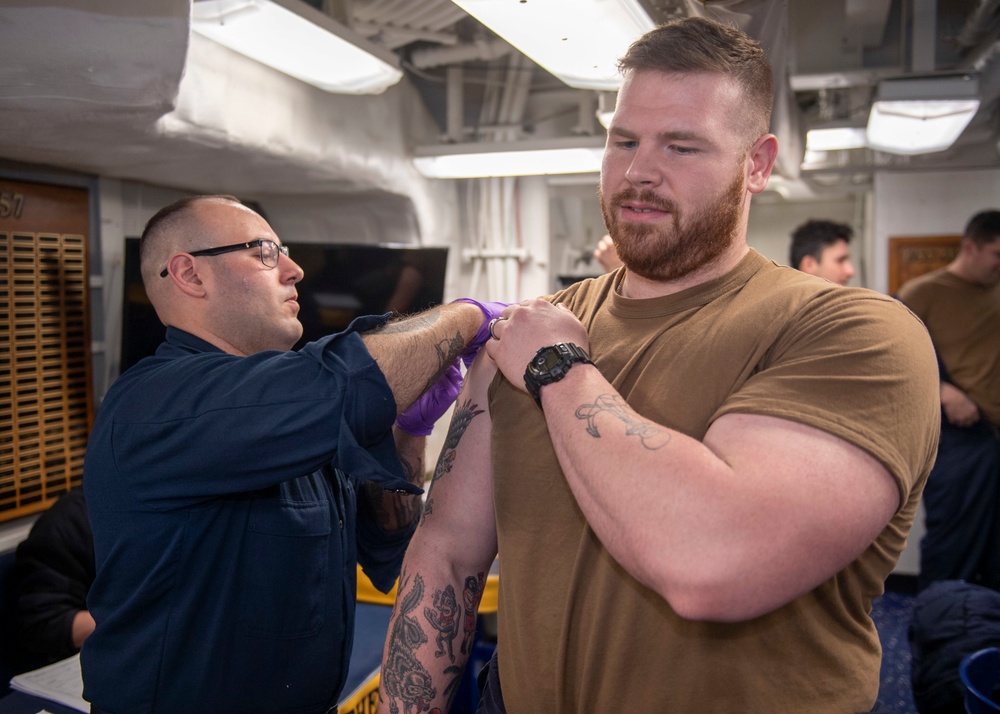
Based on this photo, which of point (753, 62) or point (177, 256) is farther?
point (177, 256)

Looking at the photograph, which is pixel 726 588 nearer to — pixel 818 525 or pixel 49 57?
pixel 818 525

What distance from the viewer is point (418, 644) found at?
140 cm

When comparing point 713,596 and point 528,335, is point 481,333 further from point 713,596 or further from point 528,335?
point 713,596

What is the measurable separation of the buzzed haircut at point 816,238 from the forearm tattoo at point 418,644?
11.9ft

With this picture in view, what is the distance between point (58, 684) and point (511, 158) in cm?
298

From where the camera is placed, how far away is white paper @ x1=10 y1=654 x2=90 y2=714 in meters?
2.02

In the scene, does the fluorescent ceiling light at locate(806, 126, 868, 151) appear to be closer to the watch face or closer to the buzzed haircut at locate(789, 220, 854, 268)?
the buzzed haircut at locate(789, 220, 854, 268)

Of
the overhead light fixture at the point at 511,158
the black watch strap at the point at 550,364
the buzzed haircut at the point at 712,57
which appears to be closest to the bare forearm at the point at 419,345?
the black watch strap at the point at 550,364

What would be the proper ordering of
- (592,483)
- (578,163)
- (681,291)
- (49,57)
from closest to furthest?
(592,483)
(681,291)
(49,57)
(578,163)

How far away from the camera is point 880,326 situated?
41.0 inches

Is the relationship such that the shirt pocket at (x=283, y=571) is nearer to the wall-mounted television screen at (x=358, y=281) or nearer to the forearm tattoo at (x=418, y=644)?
the forearm tattoo at (x=418, y=644)

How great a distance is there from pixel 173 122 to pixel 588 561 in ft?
7.34

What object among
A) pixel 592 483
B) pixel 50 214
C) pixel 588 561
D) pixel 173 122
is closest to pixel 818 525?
pixel 592 483

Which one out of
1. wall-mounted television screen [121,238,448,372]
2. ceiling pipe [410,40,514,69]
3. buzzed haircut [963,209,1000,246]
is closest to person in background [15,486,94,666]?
wall-mounted television screen [121,238,448,372]
